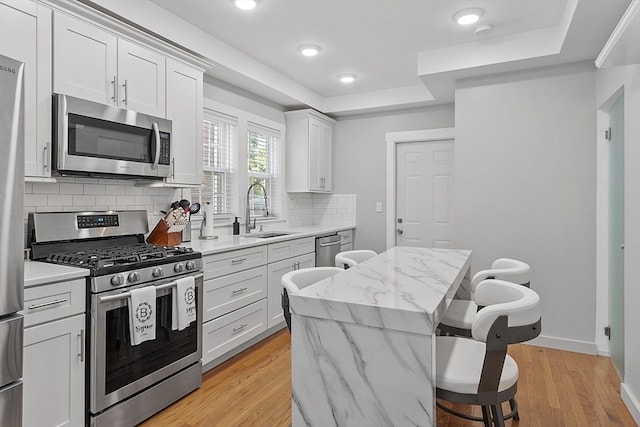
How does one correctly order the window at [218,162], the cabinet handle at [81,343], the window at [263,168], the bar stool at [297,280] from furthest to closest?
1. the window at [263,168]
2. the window at [218,162]
3. the cabinet handle at [81,343]
4. the bar stool at [297,280]

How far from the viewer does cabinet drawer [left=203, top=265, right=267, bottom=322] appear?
2789 millimetres

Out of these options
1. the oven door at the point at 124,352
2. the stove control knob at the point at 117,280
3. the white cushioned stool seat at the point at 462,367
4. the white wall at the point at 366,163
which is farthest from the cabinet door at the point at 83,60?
the white wall at the point at 366,163

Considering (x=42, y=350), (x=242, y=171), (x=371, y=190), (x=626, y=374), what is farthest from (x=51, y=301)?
(x=371, y=190)

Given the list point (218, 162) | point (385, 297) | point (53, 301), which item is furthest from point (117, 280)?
point (218, 162)

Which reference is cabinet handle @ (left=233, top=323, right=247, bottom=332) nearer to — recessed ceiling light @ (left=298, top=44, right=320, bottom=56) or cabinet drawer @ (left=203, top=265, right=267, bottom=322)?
cabinet drawer @ (left=203, top=265, right=267, bottom=322)

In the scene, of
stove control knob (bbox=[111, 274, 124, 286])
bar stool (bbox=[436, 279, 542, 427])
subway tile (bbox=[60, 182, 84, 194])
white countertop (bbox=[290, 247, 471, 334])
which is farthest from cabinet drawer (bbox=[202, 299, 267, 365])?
bar stool (bbox=[436, 279, 542, 427])

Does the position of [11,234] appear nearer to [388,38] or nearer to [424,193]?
[388,38]

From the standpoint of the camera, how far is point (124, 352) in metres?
2.08

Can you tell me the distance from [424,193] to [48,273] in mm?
4099

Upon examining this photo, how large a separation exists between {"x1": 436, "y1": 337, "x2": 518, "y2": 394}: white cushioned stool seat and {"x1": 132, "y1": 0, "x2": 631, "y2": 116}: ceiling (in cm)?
222

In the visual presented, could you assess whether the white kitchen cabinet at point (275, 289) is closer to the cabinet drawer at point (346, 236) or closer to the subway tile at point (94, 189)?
the cabinet drawer at point (346, 236)

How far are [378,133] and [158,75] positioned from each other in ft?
10.2

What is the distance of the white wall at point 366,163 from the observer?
5.12m

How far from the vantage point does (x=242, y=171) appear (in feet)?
13.6
